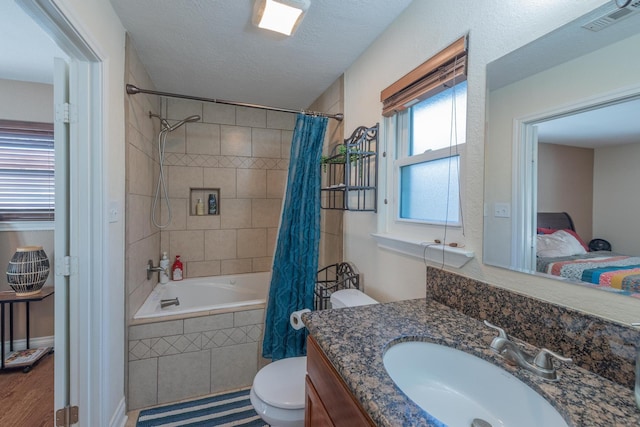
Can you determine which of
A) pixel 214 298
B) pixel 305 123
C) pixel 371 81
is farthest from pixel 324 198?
pixel 214 298

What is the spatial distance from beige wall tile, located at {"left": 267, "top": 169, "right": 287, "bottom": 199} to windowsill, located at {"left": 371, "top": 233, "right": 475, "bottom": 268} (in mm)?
1698

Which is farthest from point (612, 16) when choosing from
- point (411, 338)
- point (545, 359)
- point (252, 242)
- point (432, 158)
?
point (252, 242)

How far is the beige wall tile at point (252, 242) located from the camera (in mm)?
2963

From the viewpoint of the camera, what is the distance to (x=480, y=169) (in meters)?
1.02

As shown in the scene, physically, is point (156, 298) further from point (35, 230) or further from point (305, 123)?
point (305, 123)

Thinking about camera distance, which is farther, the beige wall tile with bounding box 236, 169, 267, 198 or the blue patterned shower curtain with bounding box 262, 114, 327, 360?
the beige wall tile with bounding box 236, 169, 267, 198

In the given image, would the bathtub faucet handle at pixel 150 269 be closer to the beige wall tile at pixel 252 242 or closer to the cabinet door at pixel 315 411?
the beige wall tile at pixel 252 242

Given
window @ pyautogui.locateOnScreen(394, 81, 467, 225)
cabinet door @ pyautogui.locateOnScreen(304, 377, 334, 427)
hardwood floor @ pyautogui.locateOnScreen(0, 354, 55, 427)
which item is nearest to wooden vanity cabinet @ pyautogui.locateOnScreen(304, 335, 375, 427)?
cabinet door @ pyautogui.locateOnScreen(304, 377, 334, 427)

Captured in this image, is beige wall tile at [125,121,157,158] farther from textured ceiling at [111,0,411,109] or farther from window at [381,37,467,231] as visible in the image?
window at [381,37,467,231]

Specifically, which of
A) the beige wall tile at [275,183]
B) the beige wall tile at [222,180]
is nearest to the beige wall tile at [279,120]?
the beige wall tile at [275,183]

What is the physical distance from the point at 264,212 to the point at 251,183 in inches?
13.5

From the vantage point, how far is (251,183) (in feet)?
9.75

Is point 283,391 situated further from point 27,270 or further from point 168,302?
point 27,270

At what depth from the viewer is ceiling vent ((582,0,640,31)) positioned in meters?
0.64
